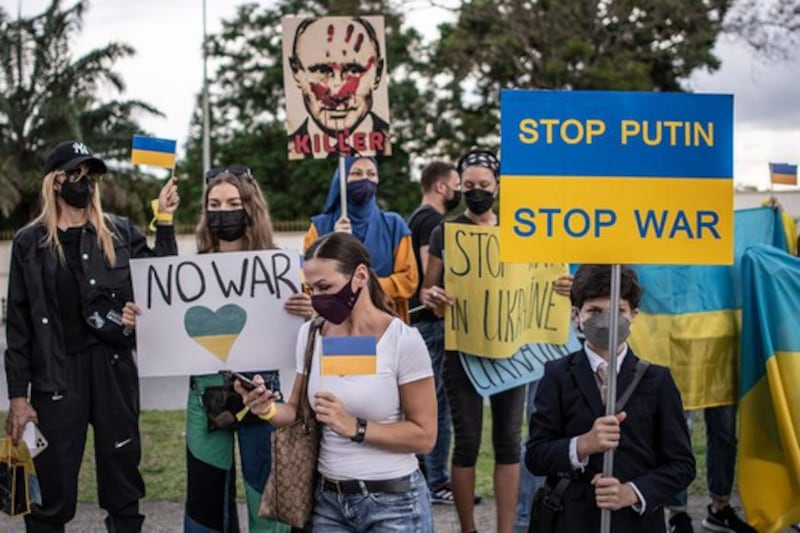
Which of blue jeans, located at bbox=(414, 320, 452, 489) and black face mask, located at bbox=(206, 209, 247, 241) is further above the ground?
black face mask, located at bbox=(206, 209, 247, 241)

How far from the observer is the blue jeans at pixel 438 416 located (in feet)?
20.1

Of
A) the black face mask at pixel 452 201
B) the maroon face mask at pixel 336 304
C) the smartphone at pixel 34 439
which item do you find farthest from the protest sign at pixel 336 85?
the maroon face mask at pixel 336 304

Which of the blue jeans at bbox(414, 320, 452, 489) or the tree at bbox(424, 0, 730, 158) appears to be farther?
the tree at bbox(424, 0, 730, 158)

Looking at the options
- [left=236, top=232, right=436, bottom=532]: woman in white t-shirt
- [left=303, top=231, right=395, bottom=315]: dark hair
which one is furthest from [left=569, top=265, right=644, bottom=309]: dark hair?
[left=303, top=231, right=395, bottom=315]: dark hair

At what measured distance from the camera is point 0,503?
183 inches

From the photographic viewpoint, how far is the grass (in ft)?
22.2

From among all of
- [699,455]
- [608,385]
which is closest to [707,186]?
[608,385]

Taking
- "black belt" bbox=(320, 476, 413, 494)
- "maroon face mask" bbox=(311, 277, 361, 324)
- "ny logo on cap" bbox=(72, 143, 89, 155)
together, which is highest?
"ny logo on cap" bbox=(72, 143, 89, 155)

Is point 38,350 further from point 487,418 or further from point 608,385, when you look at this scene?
point 487,418

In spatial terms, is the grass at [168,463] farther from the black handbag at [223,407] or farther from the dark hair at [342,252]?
the dark hair at [342,252]

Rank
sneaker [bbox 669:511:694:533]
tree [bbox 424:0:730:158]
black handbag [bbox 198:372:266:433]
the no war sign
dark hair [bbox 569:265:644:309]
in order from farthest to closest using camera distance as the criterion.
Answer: tree [bbox 424:0:730:158] → sneaker [bbox 669:511:694:533] → black handbag [bbox 198:372:266:433] → dark hair [bbox 569:265:644:309] → the no war sign

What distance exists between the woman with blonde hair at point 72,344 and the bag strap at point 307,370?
1.34m

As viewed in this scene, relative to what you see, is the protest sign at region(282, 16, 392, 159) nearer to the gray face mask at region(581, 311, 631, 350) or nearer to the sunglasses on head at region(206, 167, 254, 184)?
the sunglasses on head at region(206, 167, 254, 184)

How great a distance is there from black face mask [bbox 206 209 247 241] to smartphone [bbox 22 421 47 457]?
3.65 feet
